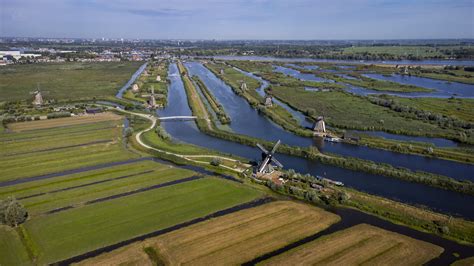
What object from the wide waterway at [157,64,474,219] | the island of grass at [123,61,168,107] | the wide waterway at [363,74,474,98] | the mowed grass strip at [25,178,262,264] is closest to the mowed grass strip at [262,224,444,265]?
the wide waterway at [157,64,474,219]

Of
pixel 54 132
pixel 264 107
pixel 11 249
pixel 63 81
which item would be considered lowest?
pixel 11 249

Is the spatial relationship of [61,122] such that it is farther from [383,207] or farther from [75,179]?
[383,207]

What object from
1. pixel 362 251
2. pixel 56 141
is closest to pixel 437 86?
pixel 362 251

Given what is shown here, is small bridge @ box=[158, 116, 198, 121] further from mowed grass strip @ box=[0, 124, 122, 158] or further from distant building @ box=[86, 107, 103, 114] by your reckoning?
distant building @ box=[86, 107, 103, 114]

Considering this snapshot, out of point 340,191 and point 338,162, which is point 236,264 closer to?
point 340,191

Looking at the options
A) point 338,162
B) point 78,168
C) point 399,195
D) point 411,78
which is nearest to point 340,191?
point 399,195

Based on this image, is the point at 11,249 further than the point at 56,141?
No

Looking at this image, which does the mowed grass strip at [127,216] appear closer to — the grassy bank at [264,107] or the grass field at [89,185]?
the grass field at [89,185]
